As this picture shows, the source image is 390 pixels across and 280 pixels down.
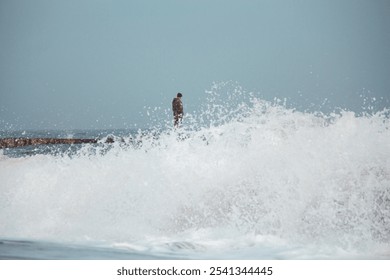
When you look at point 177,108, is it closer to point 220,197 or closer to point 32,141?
point 220,197

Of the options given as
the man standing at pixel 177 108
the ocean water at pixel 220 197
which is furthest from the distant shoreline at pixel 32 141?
the ocean water at pixel 220 197

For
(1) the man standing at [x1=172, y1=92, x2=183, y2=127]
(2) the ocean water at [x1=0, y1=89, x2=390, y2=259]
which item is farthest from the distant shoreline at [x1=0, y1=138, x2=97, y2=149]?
(2) the ocean water at [x1=0, y1=89, x2=390, y2=259]

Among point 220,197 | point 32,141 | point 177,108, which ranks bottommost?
point 220,197

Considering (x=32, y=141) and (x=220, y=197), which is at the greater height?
(x=32, y=141)

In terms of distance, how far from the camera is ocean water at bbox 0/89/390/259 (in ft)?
12.2

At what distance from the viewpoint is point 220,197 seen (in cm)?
479

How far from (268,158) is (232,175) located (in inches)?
20.0

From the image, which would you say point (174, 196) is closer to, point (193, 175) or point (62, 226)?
point (193, 175)

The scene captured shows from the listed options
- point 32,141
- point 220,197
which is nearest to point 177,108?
point 220,197

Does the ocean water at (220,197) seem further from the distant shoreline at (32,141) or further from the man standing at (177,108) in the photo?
the distant shoreline at (32,141)

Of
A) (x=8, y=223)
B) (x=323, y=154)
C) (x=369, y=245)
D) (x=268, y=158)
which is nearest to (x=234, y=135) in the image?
(x=268, y=158)

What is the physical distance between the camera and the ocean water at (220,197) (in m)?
3.71

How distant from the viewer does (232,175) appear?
5.10 meters
